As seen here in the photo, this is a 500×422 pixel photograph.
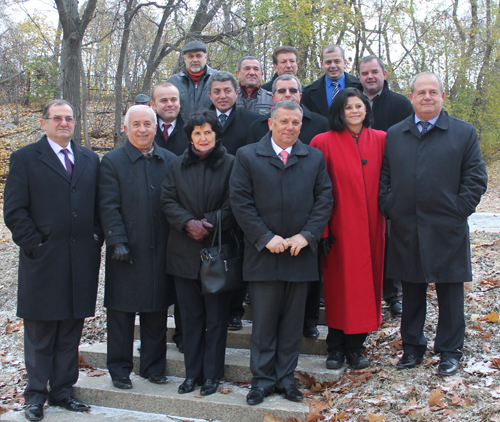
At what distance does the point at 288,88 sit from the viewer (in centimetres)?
430

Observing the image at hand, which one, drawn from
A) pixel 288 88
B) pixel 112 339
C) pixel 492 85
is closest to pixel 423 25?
pixel 492 85

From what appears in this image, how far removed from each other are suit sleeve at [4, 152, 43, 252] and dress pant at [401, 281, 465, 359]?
9.56 ft

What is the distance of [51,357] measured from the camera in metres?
3.84

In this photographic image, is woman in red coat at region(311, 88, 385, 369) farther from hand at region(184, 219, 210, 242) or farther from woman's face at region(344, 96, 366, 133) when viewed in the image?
hand at region(184, 219, 210, 242)

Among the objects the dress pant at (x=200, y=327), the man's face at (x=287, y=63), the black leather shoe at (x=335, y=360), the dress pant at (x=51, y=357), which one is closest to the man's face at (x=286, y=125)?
the dress pant at (x=200, y=327)

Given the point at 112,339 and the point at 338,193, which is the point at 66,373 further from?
the point at 338,193

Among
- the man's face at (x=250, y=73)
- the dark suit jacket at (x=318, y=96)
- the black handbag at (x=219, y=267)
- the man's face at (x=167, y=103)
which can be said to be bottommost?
the black handbag at (x=219, y=267)

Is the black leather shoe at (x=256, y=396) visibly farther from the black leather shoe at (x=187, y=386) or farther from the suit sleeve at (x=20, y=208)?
the suit sleeve at (x=20, y=208)

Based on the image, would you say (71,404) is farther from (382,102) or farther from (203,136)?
(382,102)

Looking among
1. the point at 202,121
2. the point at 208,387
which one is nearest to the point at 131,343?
the point at 208,387

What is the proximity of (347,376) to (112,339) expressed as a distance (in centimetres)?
191

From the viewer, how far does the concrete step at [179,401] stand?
3574mm

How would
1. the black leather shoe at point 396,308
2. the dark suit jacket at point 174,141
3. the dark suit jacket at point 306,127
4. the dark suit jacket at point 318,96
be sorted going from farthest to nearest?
the dark suit jacket at point 318,96, the black leather shoe at point 396,308, the dark suit jacket at point 174,141, the dark suit jacket at point 306,127

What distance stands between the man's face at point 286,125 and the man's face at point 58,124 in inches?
65.7
